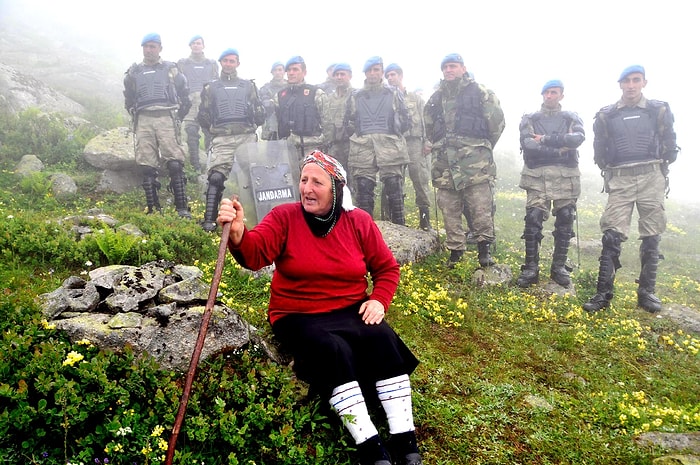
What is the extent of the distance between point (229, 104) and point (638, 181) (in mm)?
8477

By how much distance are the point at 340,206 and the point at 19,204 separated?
8.72m

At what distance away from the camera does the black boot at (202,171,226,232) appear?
9.20 m

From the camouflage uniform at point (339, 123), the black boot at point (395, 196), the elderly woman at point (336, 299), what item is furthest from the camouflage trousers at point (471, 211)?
the elderly woman at point (336, 299)

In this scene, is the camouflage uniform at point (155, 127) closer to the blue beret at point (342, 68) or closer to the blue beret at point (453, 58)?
the blue beret at point (342, 68)

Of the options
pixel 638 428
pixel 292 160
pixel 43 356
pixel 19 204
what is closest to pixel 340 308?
pixel 43 356

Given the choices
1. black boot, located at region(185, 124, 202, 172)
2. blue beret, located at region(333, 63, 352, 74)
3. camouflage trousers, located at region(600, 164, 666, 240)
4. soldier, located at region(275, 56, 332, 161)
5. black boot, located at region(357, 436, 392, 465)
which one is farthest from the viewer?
black boot, located at region(185, 124, 202, 172)

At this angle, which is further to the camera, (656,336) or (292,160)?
(292,160)

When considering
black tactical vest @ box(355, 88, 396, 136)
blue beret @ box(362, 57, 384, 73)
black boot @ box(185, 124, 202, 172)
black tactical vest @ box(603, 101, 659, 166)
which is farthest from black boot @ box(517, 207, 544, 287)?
black boot @ box(185, 124, 202, 172)

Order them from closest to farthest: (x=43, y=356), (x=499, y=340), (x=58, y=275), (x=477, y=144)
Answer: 1. (x=43, y=356)
2. (x=58, y=275)
3. (x=499, y=340)
4. (x=477, y=144)

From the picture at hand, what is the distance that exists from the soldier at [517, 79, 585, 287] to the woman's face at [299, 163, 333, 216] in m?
5.83

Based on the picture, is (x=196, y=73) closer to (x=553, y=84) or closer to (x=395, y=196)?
(x=395, y=196)

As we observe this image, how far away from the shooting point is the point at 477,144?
882cm

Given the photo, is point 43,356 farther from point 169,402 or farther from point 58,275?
point 58,275

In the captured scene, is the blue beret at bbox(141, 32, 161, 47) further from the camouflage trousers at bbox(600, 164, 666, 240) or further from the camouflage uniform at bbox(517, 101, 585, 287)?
the camouflage trousers at bbox(600, 164, 666, 240)
